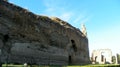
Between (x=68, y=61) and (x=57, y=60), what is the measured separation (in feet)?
13.0

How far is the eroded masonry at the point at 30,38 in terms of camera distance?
56.2 feet

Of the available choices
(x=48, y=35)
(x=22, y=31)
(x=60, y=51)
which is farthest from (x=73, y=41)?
(x=22, y=31)

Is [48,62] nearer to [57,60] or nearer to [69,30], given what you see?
[57,60]

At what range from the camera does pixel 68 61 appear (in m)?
27.7

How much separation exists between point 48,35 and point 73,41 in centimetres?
837

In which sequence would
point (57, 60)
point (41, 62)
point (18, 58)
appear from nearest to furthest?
point (18, 58), point (41, 62), point (57, 60)

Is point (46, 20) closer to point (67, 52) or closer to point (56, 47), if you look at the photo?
point (56, 47)

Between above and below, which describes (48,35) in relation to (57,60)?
above

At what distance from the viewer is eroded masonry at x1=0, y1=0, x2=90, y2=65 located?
17141mm

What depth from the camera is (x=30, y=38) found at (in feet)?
63.8

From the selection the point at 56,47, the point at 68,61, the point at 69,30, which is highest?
the point at 69,30

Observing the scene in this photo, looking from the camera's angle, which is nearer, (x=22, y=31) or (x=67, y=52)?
(x=22, y=31)

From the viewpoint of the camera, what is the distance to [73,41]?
30.6 metres

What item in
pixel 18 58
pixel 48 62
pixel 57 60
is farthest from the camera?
pixel 57 60
